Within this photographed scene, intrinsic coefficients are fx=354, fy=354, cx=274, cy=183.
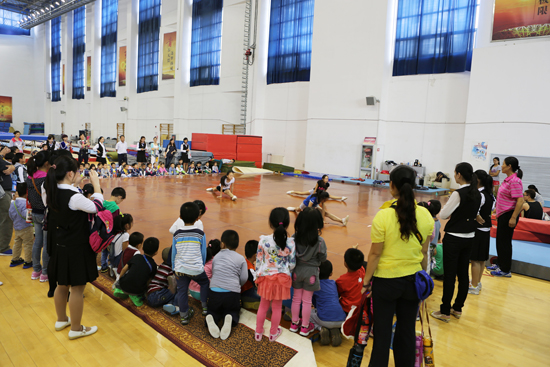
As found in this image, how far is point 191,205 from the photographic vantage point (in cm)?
366

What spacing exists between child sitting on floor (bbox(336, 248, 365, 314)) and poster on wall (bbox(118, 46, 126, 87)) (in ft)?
106

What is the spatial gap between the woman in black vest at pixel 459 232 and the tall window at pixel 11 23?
49295 mm

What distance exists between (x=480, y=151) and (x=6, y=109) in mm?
45242

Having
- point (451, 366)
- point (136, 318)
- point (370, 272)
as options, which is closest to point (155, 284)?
point (136, 318)

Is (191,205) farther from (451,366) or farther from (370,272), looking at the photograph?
(451,366)

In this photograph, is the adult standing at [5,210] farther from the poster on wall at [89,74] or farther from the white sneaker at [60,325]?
the poster on wall at [89,74]

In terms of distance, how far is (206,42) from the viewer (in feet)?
81.1

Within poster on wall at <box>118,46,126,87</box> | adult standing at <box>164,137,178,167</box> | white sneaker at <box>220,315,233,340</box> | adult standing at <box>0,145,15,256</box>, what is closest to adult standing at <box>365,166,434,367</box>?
white sneaker at <box>220,315,233,340</box>

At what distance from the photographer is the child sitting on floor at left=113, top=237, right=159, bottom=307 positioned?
4.02 m

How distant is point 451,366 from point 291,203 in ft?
24.2

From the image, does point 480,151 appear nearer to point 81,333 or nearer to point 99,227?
point 99,227

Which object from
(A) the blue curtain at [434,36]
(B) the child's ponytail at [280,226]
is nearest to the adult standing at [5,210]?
(B) the child's ponytail at [280,226]

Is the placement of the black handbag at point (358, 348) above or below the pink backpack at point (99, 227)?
below

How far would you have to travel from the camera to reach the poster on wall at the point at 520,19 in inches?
489
